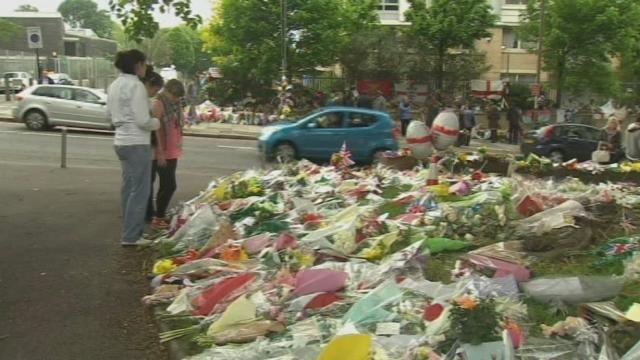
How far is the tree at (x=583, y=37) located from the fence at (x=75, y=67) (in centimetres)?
2553

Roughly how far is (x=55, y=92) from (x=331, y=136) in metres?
9.59

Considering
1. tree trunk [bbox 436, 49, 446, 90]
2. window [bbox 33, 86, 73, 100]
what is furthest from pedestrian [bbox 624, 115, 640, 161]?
tree trunk [bbox 436, 49, 446, 90]

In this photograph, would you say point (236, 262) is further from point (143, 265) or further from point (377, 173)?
point (377, 173)

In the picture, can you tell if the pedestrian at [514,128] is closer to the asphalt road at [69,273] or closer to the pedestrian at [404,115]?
the pedestrian at [404,115]

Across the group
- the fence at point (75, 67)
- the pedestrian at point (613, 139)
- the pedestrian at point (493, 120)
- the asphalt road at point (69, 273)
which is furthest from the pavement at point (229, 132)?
the fence at point (75, 67)

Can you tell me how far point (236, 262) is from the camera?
19.0ft

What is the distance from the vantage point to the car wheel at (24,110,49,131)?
22.3m

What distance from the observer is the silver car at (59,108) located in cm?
2236

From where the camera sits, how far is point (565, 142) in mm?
A: 22938

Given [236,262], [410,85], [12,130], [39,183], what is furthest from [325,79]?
[236,262]

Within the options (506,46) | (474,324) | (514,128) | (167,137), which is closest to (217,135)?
(514,128)

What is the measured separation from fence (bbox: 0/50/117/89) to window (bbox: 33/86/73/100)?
73.1 feet

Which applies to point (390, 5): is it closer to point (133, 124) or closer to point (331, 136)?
point (331, 136)

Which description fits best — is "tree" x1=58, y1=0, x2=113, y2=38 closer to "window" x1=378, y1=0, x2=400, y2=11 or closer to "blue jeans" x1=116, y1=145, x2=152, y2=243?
"window" x1=378, y1=0, x2=400, y2=11
